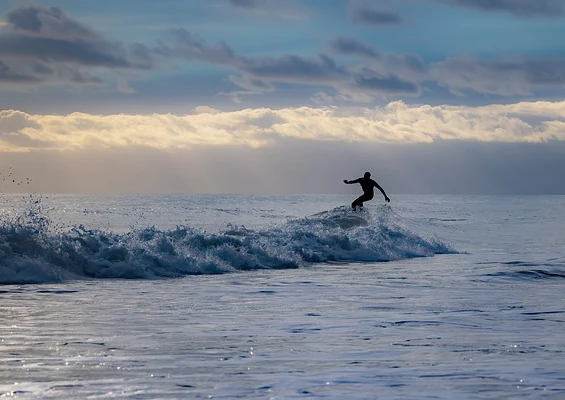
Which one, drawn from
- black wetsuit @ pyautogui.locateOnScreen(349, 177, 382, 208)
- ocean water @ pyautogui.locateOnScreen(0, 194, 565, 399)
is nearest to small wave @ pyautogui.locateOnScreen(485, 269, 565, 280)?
ocean water @ pyautogui.locateOnScreen(0, 194, 565, 399)

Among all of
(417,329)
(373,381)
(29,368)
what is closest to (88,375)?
(29,368)

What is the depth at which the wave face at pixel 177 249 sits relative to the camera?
54.2 feet

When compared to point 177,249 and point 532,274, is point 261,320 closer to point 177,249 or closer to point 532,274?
point 177,249

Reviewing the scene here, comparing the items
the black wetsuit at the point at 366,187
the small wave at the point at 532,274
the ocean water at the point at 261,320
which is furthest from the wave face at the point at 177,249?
the small wave at the point at 532,274

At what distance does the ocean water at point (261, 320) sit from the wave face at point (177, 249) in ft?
0.17

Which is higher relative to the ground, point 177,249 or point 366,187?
point 366,187

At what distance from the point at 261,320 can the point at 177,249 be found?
8753 mm

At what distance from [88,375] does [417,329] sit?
445cm

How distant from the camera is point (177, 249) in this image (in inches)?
747

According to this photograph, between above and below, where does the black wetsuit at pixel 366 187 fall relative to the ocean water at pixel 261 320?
above

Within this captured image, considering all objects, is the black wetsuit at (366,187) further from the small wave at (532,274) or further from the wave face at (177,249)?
the small wave at (532,274)

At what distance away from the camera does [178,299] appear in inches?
506

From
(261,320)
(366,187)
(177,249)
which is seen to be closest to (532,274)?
(177,249)

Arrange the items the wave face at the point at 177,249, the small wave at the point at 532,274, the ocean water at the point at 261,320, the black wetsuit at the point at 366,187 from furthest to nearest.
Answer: the black wetsuit at the point at 366,187
the small wave at the point at 532,274
the wave face at the point at 177,249
the ocean water at the point at 261,320
